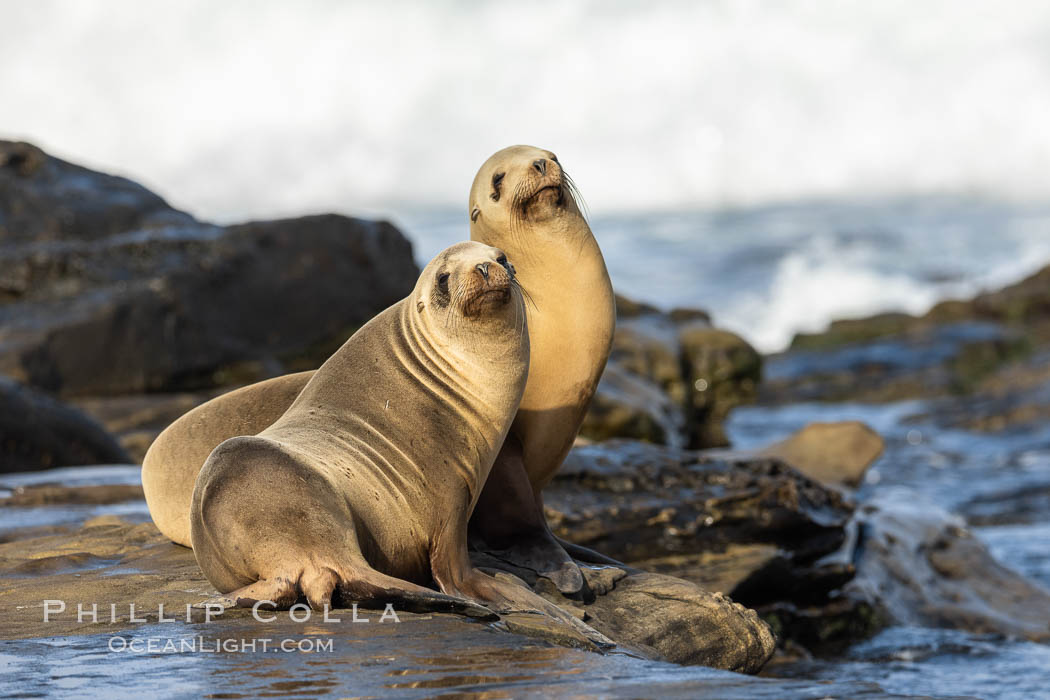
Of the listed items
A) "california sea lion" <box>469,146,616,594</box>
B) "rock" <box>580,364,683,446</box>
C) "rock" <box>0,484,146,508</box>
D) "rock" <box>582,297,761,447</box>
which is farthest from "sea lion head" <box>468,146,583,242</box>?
"rock" <box>582,297,761,447</box>

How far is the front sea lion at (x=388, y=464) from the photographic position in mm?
4578

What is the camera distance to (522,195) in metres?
5.96

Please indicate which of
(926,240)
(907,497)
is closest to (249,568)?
(907,497)

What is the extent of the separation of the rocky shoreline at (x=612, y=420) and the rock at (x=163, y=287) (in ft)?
0.09

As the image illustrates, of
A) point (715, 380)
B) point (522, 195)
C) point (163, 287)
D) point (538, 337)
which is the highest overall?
point (163, 287)

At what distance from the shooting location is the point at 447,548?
4.96m

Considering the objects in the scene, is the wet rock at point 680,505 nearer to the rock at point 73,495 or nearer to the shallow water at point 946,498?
the shallow water at point 946,498

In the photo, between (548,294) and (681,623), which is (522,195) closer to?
(548,294)

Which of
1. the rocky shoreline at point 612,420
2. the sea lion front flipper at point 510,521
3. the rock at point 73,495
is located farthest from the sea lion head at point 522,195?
the rock at point 73,495

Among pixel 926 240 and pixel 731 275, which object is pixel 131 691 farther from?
pixel 926 240

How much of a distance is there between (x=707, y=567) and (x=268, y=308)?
9.92m

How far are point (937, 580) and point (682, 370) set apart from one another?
731 cm

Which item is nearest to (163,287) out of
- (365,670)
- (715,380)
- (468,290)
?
(715,380)

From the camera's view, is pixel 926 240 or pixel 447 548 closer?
pixel 447 548
